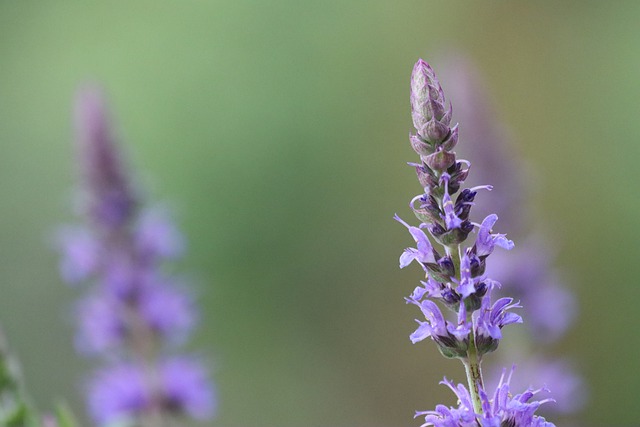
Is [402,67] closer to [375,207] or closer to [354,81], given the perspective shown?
[354,81]

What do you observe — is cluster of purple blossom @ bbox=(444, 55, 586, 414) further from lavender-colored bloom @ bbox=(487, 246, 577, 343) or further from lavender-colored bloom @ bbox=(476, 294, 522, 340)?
lavender-colored bloom @ bbox=(476, 294, 522, 340)

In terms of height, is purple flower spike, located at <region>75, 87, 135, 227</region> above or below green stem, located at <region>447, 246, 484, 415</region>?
above

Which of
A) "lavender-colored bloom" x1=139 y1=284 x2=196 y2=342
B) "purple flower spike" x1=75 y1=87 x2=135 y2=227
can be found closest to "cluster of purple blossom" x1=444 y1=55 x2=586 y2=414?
"lavender-colored bloom" x1=139 y1=284 x2=196 y2=342

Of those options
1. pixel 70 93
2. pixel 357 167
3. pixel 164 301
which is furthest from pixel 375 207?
pixel 164 301

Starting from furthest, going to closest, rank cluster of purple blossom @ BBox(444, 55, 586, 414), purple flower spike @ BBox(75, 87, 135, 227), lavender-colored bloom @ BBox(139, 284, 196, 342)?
cluster of purple blossom @ BBox(444, 55, 586, 414) < lavender-colored bloom @ BBox(139, 284, 196, 342) < purple flower spike @ BBox(75, 87, 135, 227)

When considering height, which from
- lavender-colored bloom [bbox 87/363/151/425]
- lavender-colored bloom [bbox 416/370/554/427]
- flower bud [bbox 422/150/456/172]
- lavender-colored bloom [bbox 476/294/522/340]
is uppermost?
lavender-colored bloom [bbox 87/363/151/425]

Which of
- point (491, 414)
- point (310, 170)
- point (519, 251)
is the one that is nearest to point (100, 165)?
point (519, 251)

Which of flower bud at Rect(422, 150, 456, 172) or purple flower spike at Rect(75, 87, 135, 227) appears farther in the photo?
purple flower spike at Rect(75, 87, 135, 227)

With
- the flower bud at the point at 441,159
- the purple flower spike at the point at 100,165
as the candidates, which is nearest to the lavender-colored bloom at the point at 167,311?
the purple flower spike at the point at 100,165
